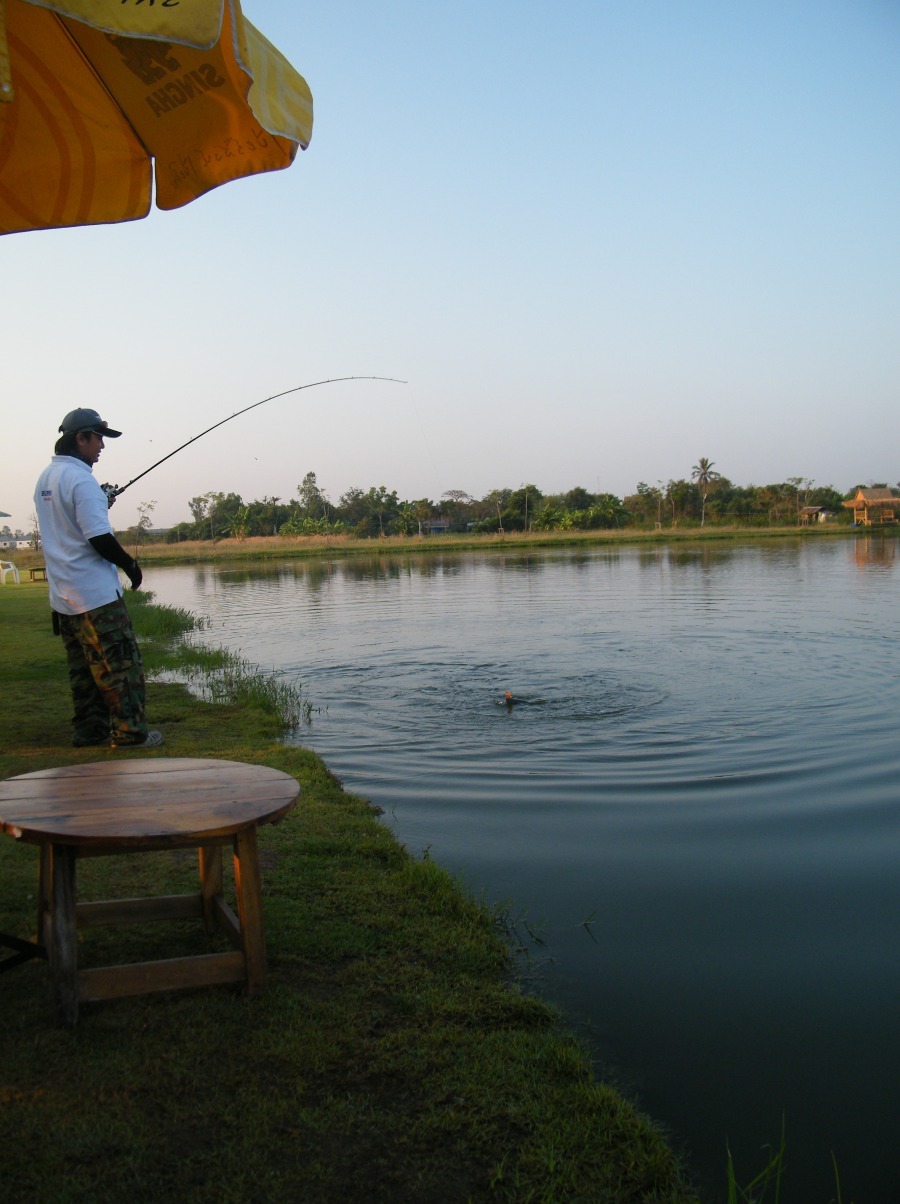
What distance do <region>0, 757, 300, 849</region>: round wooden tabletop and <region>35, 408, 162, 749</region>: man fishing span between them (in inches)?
93.6

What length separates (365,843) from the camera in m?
4.68

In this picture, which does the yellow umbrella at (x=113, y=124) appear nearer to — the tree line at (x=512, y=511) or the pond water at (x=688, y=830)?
the pond water at (x=688, y=830)

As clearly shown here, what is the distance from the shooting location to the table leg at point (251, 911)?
294 cm

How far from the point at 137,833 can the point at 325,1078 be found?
2.91 ft

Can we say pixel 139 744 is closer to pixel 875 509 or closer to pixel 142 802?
pixel 142 802

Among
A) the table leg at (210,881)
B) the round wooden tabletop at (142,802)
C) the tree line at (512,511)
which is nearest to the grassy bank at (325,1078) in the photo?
the table leg at (210,881)

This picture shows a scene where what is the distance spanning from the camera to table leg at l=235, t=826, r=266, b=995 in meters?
2.94

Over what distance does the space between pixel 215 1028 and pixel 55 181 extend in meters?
3.53

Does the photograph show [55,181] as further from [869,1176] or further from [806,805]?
[806,805]

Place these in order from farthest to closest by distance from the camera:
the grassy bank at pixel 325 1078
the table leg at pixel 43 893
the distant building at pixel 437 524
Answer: the distant building at pixel 437 524 → the table leg at pixel 43 893 → the grassy bank at pixel 325 1078

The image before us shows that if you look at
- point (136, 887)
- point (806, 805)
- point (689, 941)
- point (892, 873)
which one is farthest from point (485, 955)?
point (806, 805)

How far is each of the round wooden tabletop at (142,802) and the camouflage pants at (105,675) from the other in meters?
2.61

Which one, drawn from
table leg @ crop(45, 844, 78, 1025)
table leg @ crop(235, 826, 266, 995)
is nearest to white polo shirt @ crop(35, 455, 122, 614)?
table leg @ crop(45, 844, 78, 1025)

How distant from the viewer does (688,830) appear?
17.7ft
